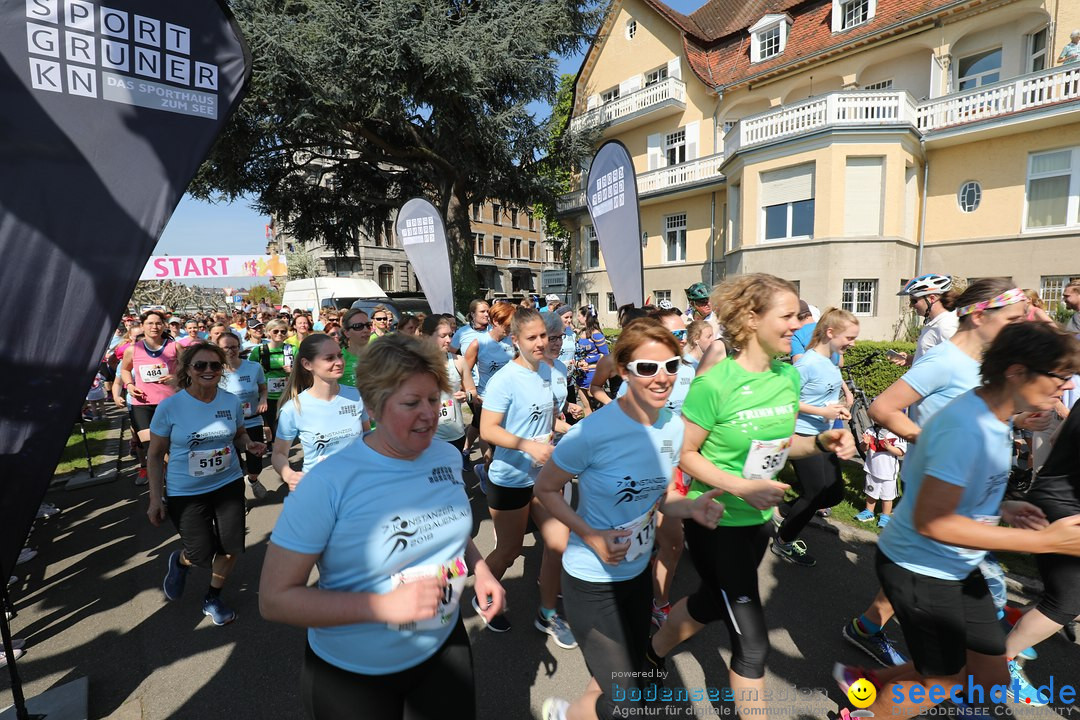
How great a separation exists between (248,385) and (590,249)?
2128 centimetres

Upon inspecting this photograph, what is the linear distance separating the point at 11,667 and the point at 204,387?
1736 mm

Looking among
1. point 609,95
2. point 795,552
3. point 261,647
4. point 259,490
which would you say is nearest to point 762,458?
point 795,552

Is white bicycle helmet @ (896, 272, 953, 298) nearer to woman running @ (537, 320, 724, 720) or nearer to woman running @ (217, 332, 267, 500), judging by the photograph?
woman running @ (537, 320, 724, 720)

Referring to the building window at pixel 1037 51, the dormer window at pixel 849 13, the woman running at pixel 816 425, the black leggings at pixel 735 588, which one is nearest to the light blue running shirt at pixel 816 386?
the woman running at pixel 816 425

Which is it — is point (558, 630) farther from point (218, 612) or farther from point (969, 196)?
point (969, 196)

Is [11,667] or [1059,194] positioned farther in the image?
[1059,194]

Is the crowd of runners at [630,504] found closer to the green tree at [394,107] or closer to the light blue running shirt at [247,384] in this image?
the light blue running shirt at [247,384]

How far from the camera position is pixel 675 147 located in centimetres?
2262

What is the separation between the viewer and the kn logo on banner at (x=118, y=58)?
223 centimetres

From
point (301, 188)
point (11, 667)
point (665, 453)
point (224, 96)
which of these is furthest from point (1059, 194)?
point (301, 188)

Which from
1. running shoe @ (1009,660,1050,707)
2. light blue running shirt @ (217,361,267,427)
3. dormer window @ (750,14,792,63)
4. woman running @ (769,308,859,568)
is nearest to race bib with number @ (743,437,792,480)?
woman running @ (769,308,859,568)

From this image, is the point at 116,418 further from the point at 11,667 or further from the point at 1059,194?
the point at 1059,194

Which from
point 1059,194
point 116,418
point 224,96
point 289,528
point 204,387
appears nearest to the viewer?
point 289,528

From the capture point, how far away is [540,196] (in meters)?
19.2
